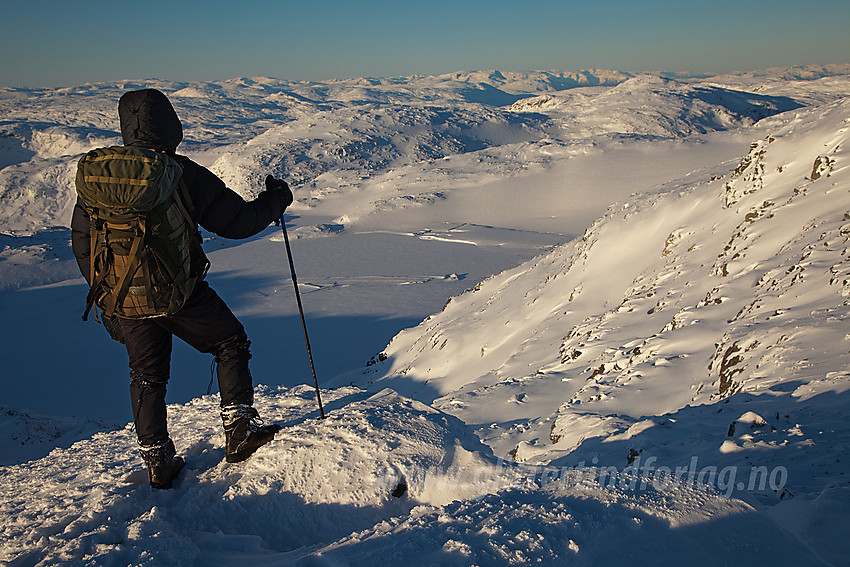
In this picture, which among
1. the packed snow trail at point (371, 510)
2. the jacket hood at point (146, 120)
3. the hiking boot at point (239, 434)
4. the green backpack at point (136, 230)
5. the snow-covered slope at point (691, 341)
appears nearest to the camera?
the packed snow trail at point (371, 510)

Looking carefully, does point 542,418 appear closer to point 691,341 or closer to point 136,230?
point 691,341

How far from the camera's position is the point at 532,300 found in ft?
51.2

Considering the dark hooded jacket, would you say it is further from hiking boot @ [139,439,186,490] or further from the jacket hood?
hiking boot @ [139,439,186,490]

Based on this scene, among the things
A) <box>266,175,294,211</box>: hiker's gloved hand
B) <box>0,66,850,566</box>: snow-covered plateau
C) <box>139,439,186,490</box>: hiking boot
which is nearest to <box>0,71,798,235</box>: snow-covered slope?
<box>0,66,850,566</box>: snow-covered plateau

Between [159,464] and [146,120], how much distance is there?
2.24 m

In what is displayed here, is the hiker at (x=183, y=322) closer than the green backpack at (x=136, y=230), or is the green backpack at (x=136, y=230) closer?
the green backpack at (x=136, y=230)

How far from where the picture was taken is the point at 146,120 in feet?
9.47

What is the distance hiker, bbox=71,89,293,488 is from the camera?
2910 mm

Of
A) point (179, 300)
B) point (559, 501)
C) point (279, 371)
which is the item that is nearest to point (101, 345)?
point (279, 371)

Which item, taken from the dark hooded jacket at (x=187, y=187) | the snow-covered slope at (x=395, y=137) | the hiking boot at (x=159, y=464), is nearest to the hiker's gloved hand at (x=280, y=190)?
the dark hooded jacket at (x=187, y=187)

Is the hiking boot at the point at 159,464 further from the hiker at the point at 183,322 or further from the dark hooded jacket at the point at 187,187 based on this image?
the dark hooded jacket at the point at 187,187

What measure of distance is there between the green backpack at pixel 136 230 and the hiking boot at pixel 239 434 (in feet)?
2.95

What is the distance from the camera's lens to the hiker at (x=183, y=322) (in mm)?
2910

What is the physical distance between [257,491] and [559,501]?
1872 mm
